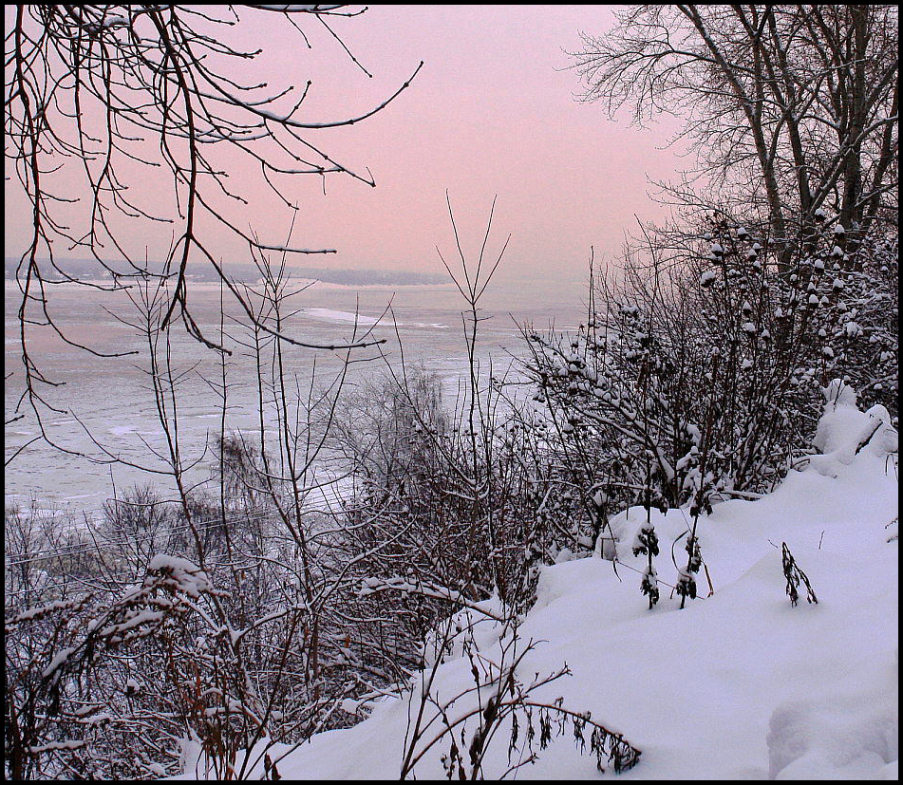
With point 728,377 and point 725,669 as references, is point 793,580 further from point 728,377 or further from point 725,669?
point 728,377

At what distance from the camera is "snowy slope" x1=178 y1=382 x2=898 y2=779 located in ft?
4.71

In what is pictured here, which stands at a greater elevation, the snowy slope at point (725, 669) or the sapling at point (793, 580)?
the sapling at point (793, 580)

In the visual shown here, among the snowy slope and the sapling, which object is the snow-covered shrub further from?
the sapling

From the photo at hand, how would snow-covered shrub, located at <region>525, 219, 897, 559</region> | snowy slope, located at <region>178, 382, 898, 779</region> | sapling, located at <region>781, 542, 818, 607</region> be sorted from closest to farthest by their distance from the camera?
1. snowy slope, located at <region>178, 382, 898, 779</region>
2. sapling, located at <region>781, 542, 818, 607</region>
3. snow-covered shrub, located at <region>525, 219, 897, 559</region>

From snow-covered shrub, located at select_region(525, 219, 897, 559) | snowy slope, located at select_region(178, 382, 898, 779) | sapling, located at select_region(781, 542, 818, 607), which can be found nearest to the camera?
snowy slope, located at select_region(178, 382, 898, 779)

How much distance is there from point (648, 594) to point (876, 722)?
4.66 ft

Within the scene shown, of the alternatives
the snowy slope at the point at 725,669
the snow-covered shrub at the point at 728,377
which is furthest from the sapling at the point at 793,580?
the snow-covered shrub at the point at 728,377

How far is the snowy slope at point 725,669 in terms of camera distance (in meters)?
1.43

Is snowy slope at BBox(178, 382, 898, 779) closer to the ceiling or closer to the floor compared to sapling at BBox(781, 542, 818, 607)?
closer to the floor

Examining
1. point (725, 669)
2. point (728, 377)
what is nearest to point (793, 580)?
point (725, 669)

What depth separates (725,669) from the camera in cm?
191

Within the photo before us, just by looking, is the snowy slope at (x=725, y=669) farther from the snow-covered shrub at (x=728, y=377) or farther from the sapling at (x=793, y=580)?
the snow-covered shrub at (x=728, y=377)

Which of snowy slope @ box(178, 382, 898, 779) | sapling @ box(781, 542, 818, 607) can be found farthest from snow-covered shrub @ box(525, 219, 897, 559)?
sapling @ box(781, 542, 818, 607)

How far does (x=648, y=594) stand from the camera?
276cm
